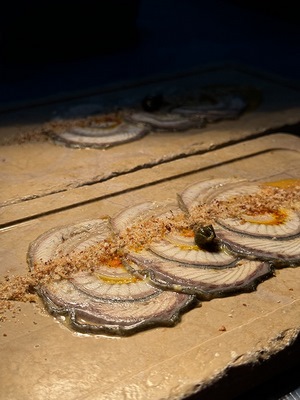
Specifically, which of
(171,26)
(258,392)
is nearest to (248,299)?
(258,392)

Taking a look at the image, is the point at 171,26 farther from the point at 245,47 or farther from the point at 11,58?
the point at 11,58

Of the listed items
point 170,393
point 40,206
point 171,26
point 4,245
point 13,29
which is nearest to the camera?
point 170,393

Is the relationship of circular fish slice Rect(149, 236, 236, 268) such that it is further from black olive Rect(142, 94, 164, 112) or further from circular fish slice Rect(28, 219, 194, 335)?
black olive Rect(142, 94, 164, 112)

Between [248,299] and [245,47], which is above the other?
[245,47]

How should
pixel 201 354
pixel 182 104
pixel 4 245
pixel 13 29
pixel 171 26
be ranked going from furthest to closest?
pixel 171 26 → pixel 13 29 → pixel 182 104 → pixel 4 245 → pixel 201 354

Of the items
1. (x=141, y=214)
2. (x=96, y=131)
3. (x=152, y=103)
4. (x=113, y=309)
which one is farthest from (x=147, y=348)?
(x=152, y=103)

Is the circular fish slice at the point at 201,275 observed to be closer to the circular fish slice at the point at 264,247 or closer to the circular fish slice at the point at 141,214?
the circular fish slice at the point at 264,247

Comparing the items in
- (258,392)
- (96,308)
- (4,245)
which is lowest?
(258,392)

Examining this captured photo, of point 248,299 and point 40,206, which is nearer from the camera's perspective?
point 248,299
